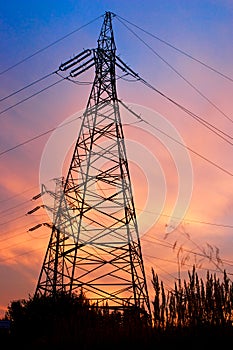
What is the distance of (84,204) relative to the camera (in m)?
21.5

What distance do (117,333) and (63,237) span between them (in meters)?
23.3

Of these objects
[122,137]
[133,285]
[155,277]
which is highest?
[122,137]

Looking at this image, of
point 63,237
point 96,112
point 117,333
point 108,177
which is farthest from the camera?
point 63,237

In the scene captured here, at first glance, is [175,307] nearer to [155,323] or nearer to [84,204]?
[155,323]

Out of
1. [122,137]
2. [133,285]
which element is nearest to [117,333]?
[133,285]

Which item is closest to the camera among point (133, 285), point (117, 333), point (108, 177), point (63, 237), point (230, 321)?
point (230, 321)

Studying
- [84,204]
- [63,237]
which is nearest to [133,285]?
[84,204]

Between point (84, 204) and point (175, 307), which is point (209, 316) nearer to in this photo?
point (175, 307)

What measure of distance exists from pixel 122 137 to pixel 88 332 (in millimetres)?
15987

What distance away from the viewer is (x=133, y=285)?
20.7 m

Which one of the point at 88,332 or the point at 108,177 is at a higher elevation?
the point at 108,177

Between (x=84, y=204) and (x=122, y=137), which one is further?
(x=122, y=137)

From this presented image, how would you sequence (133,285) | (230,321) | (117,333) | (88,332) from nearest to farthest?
1. (230,321)
2. (117,333)
3. (88,332)
4. (133,285)

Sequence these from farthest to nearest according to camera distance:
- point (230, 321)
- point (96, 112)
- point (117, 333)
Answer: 1. point (96, 112)
2. point (117, 333)
3. point (230, 321)
